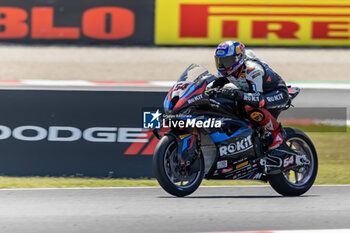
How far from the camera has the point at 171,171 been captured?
267 inches

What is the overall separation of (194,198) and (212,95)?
1041 millimetres

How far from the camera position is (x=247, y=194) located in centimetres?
748

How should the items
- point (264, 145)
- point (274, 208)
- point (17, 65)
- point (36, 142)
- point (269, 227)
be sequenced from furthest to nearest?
point (17, 65), point (36, 142), point (264, 145), point (274, 208), point (269, 227)

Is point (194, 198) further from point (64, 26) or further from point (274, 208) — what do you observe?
point (64, 26)

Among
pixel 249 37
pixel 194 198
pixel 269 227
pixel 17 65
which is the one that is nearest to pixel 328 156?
pixel 194 198

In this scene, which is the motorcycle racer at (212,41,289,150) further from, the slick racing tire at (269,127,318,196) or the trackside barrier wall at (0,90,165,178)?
the trackside barrier wall at (0,90,165,178)

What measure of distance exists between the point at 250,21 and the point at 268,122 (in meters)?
10.5

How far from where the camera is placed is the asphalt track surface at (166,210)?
5883 mm

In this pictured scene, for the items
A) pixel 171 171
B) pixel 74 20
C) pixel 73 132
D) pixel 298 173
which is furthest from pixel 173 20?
pixel 171 171

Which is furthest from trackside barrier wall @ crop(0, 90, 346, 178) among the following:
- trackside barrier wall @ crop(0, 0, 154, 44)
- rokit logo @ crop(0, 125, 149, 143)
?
trackside barrier wall @ crop(0, 0, 154, 44)

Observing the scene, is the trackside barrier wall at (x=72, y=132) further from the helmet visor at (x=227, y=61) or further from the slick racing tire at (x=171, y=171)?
the slick racing tire at (x=171, y=171)

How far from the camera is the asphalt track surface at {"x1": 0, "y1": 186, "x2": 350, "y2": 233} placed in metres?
5.88

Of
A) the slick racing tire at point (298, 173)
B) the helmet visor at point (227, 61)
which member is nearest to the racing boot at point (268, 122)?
the slick racing tire at point (298, 173)

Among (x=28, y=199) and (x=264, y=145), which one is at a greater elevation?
(x=264, y=145)
